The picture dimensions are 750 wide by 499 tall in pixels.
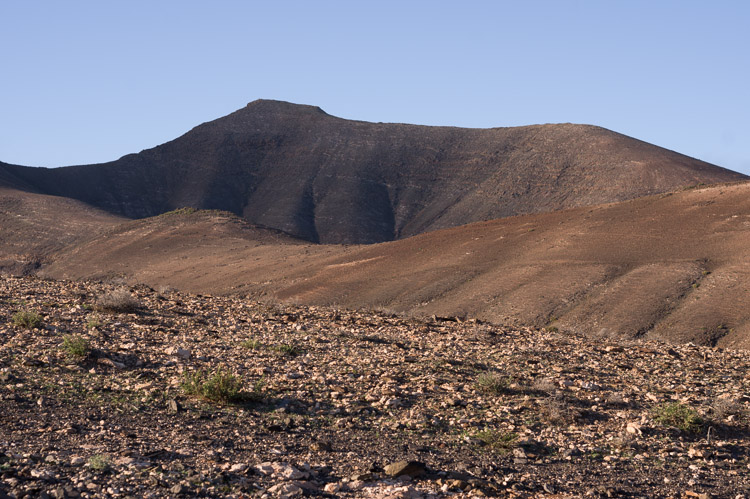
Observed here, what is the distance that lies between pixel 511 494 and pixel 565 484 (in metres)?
0.70

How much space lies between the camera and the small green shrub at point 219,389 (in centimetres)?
871

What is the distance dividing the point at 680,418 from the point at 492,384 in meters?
2.31

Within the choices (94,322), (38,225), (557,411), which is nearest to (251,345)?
(94,322)

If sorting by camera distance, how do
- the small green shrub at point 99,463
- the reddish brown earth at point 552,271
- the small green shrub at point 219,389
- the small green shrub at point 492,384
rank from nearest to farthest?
the small green shrub at point 99,463, the small green shrub at point 219,389, the small green shrub at point 492,384, the reddish brown earth at point 552,271

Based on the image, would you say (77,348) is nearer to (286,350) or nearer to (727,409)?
(286,350)

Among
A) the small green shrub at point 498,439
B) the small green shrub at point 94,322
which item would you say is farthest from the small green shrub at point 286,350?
the small green shrub at point 498,439

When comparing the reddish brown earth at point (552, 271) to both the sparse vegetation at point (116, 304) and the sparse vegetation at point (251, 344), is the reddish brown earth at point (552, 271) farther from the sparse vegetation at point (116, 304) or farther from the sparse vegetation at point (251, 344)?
the sparse vegetation at point (251, 344)

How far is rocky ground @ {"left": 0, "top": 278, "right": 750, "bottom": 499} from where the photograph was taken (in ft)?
21.1

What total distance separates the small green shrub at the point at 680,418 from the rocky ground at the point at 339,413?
0.02m

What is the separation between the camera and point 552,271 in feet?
116

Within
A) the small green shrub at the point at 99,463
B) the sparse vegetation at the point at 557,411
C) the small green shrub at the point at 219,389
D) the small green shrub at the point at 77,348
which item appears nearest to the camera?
the small green shrub at the point at 99,463

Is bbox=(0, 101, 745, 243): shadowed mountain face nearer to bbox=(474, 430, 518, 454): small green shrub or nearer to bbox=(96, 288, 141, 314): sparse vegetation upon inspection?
bbox=(96, 288, 141, 314): sparse vegetation

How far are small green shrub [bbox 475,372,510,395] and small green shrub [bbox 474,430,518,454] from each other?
5.70 feet

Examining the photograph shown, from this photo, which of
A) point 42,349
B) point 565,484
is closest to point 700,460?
point 565,484
